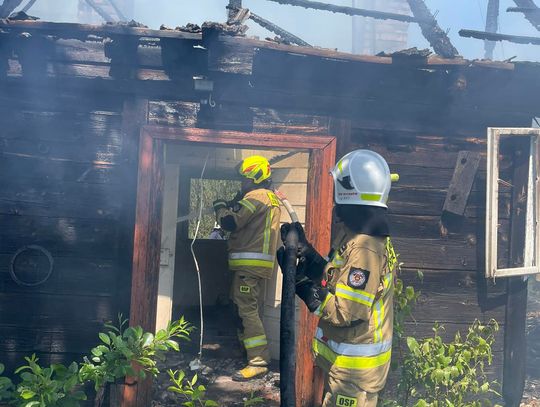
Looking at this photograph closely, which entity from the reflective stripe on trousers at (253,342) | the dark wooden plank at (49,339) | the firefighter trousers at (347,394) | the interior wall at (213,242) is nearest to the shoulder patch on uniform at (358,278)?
the firefighter trousers at (347,394)

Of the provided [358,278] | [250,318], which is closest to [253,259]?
[250,318]

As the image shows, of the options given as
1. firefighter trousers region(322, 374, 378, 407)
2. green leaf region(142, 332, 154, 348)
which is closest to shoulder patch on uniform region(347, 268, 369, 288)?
firefighter trousers region(322, 374, 378, 407)

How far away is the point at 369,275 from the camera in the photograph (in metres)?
3.22

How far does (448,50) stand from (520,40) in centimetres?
102

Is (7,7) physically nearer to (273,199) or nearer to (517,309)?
(273,199)

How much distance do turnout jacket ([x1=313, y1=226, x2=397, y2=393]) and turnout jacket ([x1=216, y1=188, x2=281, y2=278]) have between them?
93.9 inches

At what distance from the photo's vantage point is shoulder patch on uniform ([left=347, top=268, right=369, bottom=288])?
320 centimetres

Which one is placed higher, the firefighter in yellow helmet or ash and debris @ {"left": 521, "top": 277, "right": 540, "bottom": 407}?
the firefighter in yellow helmet

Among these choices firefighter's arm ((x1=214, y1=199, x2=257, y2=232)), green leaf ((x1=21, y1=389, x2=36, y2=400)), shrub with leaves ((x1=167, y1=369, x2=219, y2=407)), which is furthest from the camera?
firefighter's arm ((x1=214, y1=199, x2=257, y2=232))

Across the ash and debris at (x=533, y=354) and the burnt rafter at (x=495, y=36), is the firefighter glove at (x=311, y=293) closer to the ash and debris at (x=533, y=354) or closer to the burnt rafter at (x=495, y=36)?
the burnt rafter at (x=495, y=36)

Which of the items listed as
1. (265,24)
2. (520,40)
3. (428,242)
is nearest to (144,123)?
(265,24)

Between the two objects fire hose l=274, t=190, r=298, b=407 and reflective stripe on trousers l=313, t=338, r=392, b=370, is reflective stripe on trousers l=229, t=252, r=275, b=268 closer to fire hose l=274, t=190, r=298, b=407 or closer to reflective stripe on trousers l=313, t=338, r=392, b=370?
reflective stripe on trousers l=313, t=338, r=392, b=370

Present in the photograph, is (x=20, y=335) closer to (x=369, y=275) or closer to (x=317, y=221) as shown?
(x=317, y=221)

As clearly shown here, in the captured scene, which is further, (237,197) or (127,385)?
(237,197)
